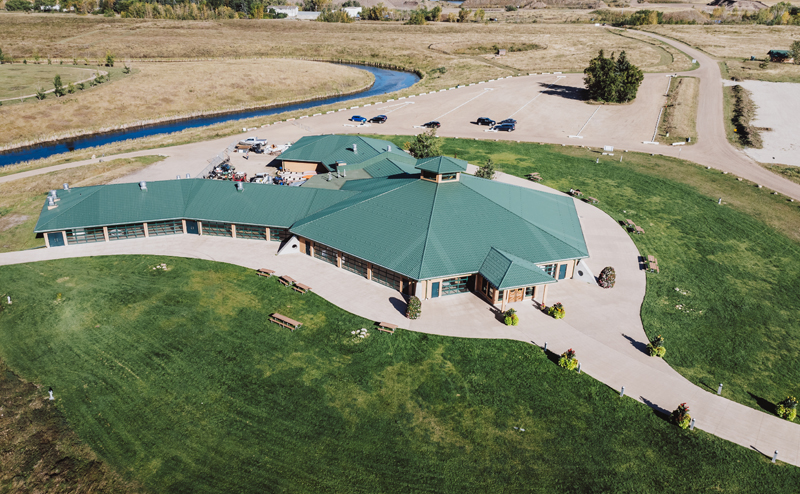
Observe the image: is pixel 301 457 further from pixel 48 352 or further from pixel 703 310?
pixel 703 310

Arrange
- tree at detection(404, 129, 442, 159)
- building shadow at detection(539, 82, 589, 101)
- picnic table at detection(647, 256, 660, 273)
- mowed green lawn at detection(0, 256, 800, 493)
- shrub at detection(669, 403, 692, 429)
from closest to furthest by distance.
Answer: mowed green lawn at detection(0, 256, 800, 493)
shrub at detection(669, 403, 692, 429)
picnic table at detection(647, 256, 660, 273)
tree at detection(404, 129, 442, 159)
building shadow at detection(539, 82, 589, 101)

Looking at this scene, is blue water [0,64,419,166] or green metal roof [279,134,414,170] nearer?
green metal roof [279,134,414,170]

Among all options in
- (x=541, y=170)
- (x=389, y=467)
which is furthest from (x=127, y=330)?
(x=541, y=170)

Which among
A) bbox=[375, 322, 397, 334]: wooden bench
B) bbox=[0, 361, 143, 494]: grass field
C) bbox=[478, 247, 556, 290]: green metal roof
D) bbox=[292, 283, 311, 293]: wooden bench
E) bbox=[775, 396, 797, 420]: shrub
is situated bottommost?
bbox=[0, 361, 143, 494]: grass field

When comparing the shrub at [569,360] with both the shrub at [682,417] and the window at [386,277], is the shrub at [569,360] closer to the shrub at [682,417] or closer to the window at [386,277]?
the shrub at [682,417]

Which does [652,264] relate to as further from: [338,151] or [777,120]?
[777,120]

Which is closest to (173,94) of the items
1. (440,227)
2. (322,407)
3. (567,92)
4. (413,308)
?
(567,92)

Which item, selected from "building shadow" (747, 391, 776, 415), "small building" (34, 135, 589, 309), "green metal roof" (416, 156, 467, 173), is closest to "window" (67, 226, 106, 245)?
"small building" (34, 135, 589, 309)

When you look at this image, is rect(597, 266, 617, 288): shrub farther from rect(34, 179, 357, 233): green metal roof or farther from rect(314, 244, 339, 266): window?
rect(34, 179, 357, 233): green metal roof
